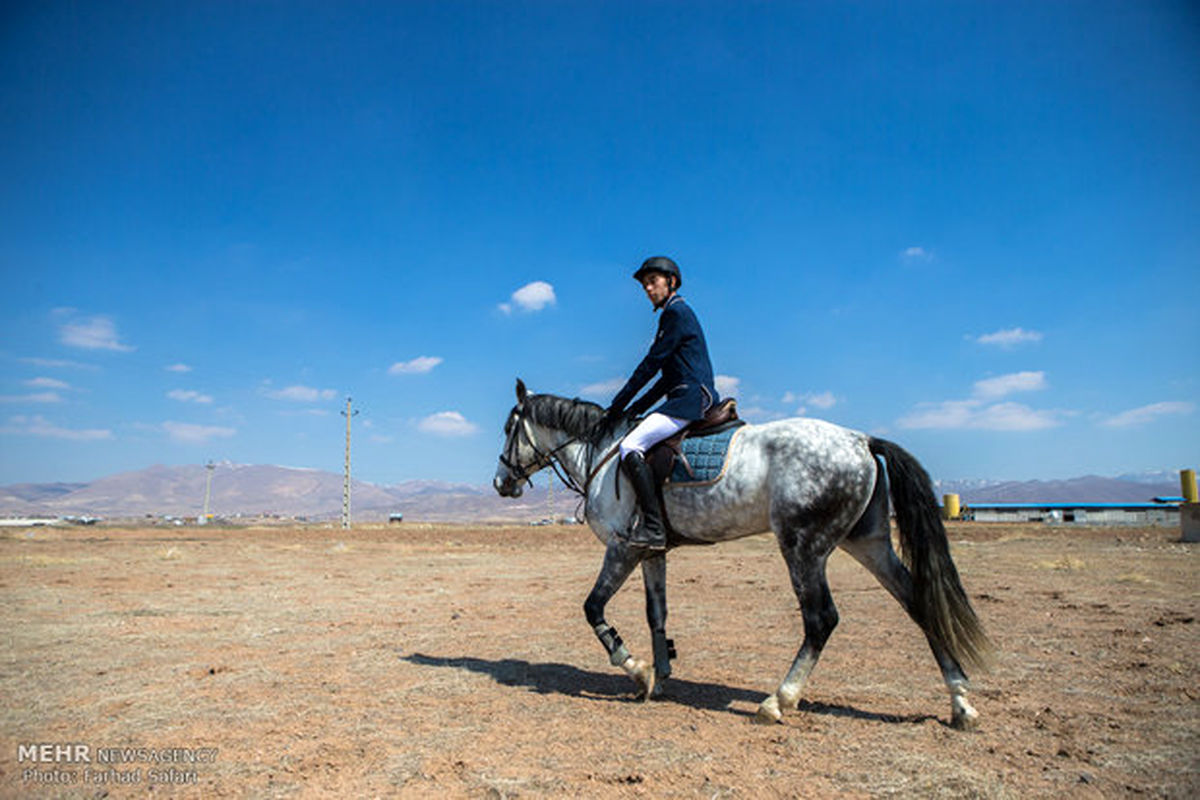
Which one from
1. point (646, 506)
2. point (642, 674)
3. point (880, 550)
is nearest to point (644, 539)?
point (646, 506)

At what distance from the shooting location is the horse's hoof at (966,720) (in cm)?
451

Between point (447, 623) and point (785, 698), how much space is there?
Result: 571 centimetres

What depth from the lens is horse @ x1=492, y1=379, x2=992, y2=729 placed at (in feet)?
16.4

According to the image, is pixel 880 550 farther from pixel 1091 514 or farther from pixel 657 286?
pixel 1091 514

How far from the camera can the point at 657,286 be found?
6.29m

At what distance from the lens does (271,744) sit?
14.0ft

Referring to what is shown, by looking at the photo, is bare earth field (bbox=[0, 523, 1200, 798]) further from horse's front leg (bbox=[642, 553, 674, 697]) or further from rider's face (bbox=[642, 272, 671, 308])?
rider's face (bbox=[642, 272, 671, 308])

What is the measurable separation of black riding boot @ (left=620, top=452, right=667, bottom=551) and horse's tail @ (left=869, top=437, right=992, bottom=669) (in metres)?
1.86

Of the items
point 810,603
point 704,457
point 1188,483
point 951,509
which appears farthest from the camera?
point 951,509

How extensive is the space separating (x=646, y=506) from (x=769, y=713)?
5.93 feet

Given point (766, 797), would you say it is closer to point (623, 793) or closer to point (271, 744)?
point (623, 793)

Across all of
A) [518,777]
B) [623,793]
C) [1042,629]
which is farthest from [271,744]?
[1042,629]

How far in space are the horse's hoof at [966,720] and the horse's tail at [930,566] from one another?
46 cm

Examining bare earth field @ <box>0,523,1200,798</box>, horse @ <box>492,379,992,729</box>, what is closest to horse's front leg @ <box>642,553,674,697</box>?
horse @ <box>492,379,992,729</box>
